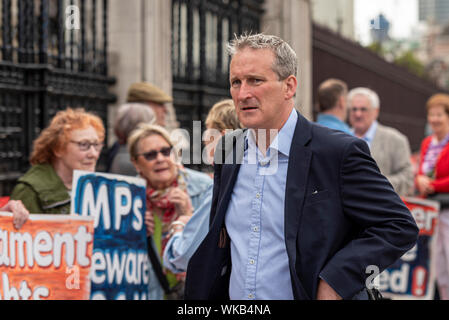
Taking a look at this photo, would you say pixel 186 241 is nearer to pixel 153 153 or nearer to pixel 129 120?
pixel 153 153

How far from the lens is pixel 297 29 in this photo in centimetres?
1152

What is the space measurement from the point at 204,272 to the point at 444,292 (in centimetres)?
484

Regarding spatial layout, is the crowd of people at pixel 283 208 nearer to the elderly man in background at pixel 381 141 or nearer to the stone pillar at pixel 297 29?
the elderly man in background at pixel 381 141

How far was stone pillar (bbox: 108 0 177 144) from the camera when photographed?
25.4ft

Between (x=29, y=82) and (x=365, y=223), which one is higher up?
(x=29, y=82)

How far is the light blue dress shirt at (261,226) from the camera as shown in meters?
2.52

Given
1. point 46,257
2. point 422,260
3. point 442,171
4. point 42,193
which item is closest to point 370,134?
point 442,171

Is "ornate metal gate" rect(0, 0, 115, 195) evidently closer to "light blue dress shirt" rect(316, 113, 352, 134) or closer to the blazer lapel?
"light blue dress shirt" rect(316, 113, 352, 134)

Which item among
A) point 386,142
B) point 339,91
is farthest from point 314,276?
point 386,142

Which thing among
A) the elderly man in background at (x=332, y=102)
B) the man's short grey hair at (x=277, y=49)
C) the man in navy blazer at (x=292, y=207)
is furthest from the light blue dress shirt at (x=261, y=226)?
the elderly man in background at (x=332, y=102)

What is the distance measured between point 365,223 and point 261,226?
41 cm

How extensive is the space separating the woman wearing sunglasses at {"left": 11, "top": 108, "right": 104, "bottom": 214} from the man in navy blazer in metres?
1.63

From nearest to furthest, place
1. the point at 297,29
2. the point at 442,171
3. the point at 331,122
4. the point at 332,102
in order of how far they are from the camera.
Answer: the point at 331,122 < the point at 332,102 < the point at 442,171 < the point at 297,29

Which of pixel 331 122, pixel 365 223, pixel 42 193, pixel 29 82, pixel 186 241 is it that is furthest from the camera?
pixel 29 82
